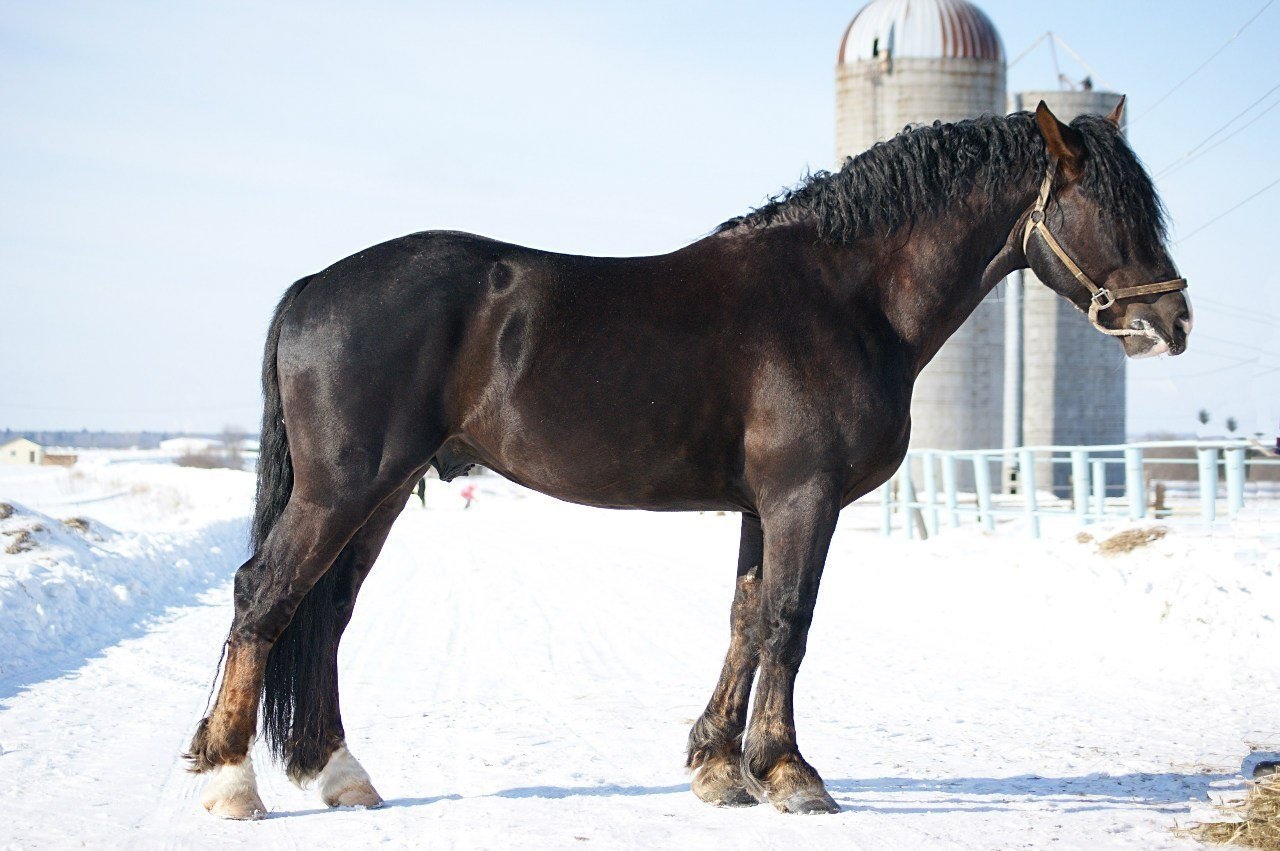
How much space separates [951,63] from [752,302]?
1065 inches

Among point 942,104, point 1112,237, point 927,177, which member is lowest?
point 1112,237

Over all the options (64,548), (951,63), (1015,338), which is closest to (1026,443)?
(1015,338)

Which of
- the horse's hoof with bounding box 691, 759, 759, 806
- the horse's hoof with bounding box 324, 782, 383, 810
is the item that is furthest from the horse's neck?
the horse's hoof with bounding box 324, 782, 383, 810

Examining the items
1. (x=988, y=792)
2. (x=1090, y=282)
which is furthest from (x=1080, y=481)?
(x=988, y=792)

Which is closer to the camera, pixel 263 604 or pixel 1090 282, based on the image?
pixel 263 604

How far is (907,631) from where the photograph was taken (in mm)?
8328

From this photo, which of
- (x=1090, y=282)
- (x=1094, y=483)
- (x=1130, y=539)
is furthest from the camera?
(x=1094, y=483)

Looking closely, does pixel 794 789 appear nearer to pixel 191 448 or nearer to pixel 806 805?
pixel 806 805

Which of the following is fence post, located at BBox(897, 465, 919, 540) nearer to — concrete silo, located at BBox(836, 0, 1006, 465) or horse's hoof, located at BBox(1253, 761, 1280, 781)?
horse's hoof, located at BBox(1253, 761, 1280, 781)

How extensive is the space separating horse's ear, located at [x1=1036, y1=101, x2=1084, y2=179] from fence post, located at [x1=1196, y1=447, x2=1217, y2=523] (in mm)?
6406

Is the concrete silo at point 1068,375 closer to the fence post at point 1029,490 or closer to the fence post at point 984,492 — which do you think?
the fence post at point 984,492

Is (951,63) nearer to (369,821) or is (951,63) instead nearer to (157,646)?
(157,646)

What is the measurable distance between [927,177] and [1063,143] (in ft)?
1.64

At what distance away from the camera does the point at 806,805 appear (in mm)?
3891
